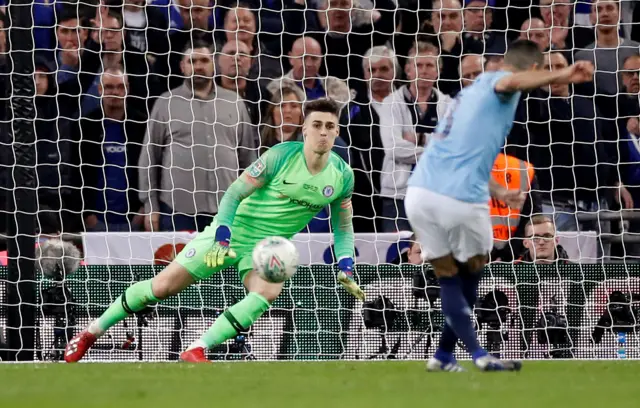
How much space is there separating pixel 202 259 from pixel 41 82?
316cm

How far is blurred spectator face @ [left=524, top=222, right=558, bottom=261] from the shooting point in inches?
428

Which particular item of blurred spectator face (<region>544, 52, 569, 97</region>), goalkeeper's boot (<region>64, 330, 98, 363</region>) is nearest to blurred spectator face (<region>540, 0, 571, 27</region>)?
blurred spectator face (<region>544, 52, 569, 97</region>)

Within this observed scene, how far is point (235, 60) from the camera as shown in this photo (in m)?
11.7

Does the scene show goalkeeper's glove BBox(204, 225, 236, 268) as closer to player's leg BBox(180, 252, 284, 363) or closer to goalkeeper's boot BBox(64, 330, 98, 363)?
player's leg BBox(180, 252, 284, 363)

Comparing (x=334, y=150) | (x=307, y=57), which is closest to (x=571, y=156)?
(x=334, y=150)

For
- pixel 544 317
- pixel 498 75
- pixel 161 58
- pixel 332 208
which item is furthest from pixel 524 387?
pixel 161 58

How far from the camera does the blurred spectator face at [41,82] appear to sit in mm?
11398

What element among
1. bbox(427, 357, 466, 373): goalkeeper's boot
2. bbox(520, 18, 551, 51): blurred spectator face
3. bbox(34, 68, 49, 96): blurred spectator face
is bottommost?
bbox(427, 357, 466, 373): goalkeeper's boot

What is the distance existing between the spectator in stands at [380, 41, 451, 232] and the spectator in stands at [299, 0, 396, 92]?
1.40 ft

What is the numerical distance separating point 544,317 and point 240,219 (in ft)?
9.06

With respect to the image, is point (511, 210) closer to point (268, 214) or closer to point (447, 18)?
point (447, 18)

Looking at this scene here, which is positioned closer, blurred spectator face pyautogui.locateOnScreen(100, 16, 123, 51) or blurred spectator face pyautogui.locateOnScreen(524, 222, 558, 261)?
blurred spectator face pyautogui.locateOnScreen(524, 222, 558, 261)

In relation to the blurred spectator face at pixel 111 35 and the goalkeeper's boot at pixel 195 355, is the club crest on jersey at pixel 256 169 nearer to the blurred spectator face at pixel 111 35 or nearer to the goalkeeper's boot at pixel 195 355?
the goalkeeper's boot at pixel 195 355

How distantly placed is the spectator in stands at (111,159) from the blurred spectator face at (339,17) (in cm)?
187
